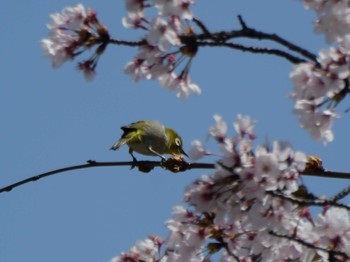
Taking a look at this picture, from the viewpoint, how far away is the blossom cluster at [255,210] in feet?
15.4

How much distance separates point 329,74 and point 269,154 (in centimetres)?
59

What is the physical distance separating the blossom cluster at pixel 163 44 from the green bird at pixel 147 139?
6218 mm

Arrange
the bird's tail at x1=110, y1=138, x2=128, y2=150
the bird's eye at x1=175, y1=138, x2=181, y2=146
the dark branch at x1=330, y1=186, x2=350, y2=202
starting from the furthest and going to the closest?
the bird's eye at x1=175, y1=138, x2=181, y2=146 → the bird's tail at x1=110, y1=138, x2=128, y2=150 → the dark branch at x1=330, y1=186, x2=350, y2=202

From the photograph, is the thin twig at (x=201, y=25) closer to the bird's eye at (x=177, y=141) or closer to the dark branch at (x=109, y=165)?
the dark branch at (x=109, y=165)

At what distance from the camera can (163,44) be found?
4855mm

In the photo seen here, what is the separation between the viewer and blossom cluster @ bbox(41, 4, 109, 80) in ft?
17.3

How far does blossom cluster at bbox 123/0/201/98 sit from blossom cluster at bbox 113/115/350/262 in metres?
0.53

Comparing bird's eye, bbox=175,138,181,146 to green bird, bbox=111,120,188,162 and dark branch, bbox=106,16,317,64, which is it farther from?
dark branch, bbox=106,16,317,64

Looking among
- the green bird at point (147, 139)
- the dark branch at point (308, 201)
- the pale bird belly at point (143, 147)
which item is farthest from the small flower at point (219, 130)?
the pale bird belly at point (143, 147)

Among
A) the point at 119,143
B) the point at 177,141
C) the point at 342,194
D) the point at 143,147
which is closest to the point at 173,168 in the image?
the point at 342,194

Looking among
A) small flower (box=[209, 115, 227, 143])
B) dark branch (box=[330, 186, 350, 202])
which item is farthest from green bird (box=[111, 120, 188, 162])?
small flower (box=[209, 115, 227, 143])

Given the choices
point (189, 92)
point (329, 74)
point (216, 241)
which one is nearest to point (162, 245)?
point (216, 241)

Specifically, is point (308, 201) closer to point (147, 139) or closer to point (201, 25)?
point (201, 25)

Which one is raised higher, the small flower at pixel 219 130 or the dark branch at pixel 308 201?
the small flower at pixel 219 130
